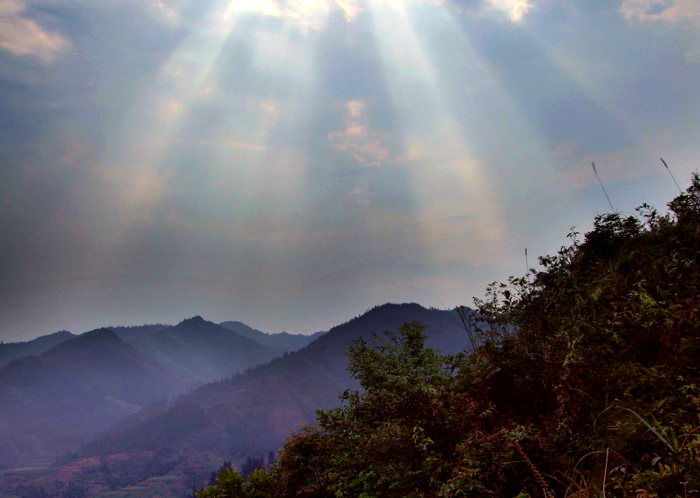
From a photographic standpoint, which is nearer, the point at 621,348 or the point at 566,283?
the point at 621,348

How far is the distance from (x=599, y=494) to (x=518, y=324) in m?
4.37

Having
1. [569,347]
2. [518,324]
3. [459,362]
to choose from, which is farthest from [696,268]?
[459,362]

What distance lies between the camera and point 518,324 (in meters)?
7.05

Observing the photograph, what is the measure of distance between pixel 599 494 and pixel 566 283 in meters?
4.70

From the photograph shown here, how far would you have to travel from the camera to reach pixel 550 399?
15.9 ft

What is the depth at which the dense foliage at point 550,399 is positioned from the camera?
3477 millimetres

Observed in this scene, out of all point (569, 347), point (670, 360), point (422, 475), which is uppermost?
→ point (569, 347)

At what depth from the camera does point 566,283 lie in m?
7.00

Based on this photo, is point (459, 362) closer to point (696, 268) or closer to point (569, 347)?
point (569, 347)

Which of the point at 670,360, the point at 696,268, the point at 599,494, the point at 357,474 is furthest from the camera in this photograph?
the point at 357,474

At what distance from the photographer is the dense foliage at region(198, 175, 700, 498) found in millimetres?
3477

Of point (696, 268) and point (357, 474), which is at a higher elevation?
point (696, 268)

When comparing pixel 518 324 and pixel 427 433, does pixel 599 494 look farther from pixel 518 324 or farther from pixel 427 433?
pixel 518 324

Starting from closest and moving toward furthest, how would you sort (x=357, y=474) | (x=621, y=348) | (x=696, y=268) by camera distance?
(x=621, y=348) → (x=696, y=268) → (x=357, y=474)
